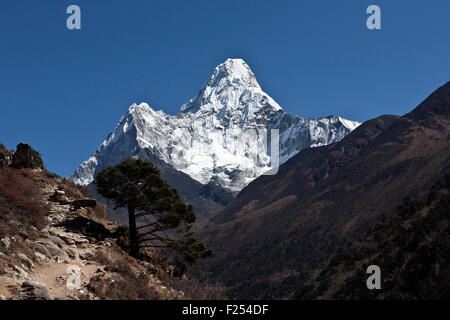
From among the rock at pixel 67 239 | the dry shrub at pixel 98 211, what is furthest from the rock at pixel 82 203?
the rock at pixel 67 239

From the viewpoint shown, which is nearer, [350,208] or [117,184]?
[117,184]

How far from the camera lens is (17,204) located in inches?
880

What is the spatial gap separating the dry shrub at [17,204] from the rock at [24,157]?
281 cm

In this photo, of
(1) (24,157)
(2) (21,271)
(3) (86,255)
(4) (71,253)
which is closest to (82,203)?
(1) (24,157)

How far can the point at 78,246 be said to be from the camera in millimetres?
22156

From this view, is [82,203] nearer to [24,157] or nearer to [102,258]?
[24,157]

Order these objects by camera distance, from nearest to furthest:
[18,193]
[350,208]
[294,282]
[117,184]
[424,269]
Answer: [18,193], [117,184], [424,269], [294,282], [350,208]

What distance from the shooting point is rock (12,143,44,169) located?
96.2 feet

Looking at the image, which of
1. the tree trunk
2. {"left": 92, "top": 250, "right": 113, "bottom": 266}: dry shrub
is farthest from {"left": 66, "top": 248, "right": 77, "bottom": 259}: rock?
the tree trunk

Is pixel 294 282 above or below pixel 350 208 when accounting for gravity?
below

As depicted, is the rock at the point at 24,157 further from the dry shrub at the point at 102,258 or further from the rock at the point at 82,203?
the dry shrub at the point at 102,258
